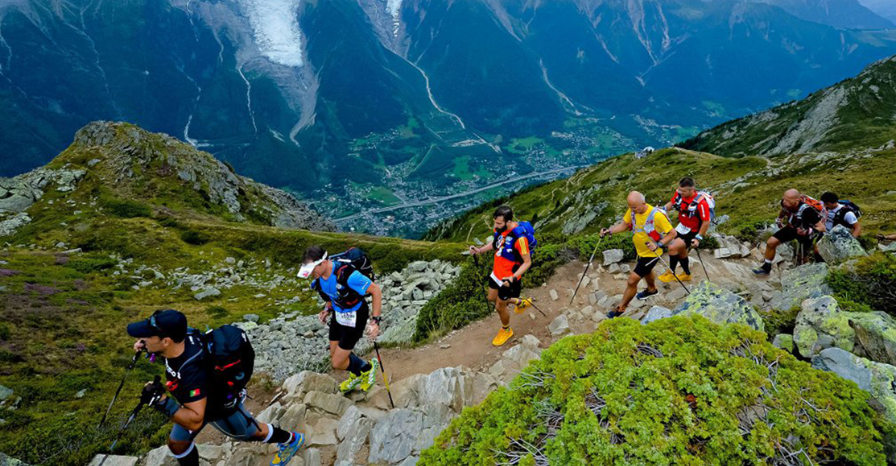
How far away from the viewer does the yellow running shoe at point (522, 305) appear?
42.0 ft

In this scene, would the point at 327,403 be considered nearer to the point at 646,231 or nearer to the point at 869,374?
the point at 646,231

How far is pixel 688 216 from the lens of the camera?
39.5ft

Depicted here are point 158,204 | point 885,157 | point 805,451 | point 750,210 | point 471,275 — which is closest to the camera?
point 805,451

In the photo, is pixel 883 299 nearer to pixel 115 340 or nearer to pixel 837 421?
pixel 837 421

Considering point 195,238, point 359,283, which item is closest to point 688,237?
point 359,283

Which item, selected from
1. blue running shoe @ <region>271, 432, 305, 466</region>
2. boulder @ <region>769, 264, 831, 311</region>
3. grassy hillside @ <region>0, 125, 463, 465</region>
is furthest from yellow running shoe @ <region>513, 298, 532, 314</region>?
grassy hillside @ <region>0, 125, 463, 465</region>

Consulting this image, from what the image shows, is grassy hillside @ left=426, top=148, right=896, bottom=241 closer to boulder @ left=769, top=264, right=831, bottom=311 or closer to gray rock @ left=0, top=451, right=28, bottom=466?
boulder @ left=769, top=264, right=831, bottom=311

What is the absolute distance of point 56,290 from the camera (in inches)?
950

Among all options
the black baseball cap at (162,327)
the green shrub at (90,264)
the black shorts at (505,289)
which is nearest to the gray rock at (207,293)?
the green shrub at (90,264)

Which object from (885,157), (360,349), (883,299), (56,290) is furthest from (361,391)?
(885,157)

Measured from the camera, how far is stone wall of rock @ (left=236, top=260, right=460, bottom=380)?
14.2 meters

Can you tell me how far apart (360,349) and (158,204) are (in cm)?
5956

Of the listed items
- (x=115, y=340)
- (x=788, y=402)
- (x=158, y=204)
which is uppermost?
(x=788, y=402)

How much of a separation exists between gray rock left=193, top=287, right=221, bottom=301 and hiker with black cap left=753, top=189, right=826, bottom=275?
3296 cm
